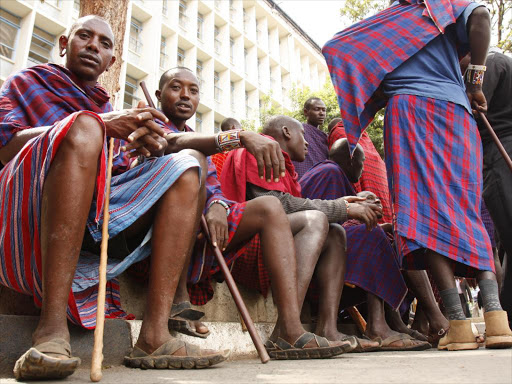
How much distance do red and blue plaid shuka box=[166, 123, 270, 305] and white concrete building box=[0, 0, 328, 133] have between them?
1120 centimetres

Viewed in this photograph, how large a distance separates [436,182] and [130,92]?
1668cm

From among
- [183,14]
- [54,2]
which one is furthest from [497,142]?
[183,14]

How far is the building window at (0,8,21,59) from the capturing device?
45.0 feet

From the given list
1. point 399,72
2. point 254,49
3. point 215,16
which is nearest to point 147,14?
point 215,16

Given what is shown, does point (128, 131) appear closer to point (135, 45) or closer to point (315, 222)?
point (315, 222)

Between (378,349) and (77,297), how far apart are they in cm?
181

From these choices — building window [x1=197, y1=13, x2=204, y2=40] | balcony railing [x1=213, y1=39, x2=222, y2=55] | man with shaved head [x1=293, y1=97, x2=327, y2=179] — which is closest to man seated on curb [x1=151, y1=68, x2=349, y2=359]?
man with shaved head [x1=293, y1=97, x2=327, y2=179]

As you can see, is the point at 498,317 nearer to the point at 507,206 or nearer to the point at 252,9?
the point at 507,206

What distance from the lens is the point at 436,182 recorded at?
2549 mm

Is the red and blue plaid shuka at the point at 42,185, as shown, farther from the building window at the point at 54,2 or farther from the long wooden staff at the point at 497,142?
the building window at the point at 54,2

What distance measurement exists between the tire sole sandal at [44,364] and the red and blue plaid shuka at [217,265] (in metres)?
1.00

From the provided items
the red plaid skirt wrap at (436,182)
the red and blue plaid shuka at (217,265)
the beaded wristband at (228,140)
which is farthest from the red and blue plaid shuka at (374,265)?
the beaded wristband at (228,140)

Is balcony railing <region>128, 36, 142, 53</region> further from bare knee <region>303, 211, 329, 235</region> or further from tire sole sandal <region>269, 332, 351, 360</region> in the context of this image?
tire sole sandal <region>269, 332, 351, 360</region>

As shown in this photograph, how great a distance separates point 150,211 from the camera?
6.36ft
